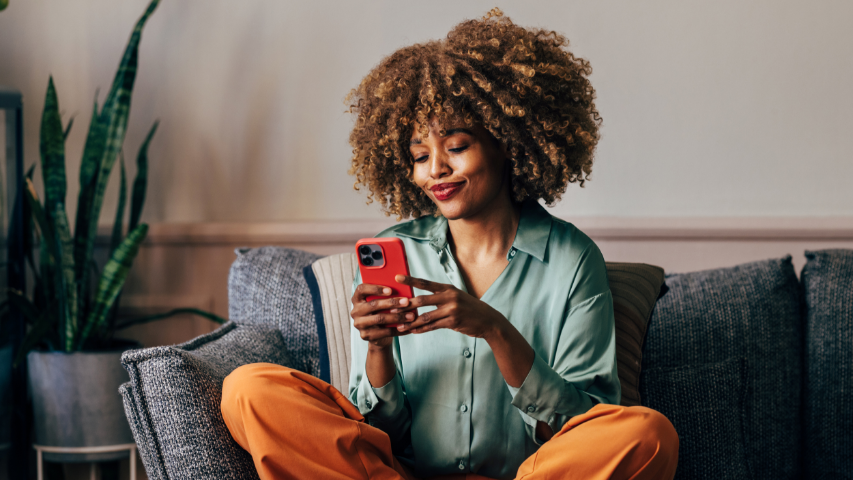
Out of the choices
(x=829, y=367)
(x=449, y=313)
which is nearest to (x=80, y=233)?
(x=449, y=313)

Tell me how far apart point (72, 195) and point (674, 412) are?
73.8 inches

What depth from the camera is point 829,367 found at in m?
1.43

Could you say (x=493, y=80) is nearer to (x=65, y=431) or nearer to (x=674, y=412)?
(x=674, y=412)

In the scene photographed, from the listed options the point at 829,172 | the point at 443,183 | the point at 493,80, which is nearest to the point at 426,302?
the point at 443,183

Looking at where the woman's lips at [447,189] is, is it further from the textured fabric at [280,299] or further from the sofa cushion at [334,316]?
the textured fabric at [280,299]

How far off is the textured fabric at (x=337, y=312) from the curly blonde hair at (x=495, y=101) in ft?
1.09

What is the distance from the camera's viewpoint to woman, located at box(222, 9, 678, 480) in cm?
94

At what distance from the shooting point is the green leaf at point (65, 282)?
1729mm

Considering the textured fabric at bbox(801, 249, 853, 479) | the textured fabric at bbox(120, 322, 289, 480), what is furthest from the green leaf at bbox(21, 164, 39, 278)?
the textured fabric at bbox(801, 249, 853, 479)

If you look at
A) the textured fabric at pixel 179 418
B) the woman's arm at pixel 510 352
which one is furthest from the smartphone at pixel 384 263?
the textured fabric at pixel 179 418

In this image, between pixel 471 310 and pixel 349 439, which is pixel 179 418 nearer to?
pixel 349 439

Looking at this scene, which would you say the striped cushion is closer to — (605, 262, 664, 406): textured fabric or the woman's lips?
(605, 262, 664, 406): textured fabric

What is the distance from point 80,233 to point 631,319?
1.47 meters

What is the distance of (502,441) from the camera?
107 cm
